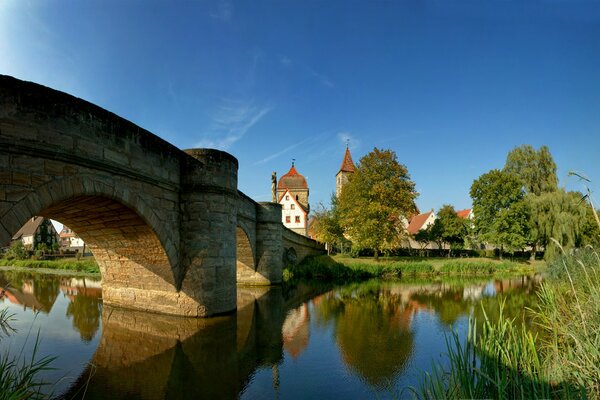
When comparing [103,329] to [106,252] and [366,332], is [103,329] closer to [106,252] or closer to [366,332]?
[106,252]

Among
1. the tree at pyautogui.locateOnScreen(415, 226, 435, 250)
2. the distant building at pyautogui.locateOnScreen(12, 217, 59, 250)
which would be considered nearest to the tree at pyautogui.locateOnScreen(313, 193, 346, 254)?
the tree at pyautogui.locateOnScreen(415, 226, 435, 250)

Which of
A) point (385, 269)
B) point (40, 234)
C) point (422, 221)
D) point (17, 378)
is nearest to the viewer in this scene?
point (17, 378)

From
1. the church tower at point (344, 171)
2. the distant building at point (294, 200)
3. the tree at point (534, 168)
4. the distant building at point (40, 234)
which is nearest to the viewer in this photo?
the tree at point (534, 168)

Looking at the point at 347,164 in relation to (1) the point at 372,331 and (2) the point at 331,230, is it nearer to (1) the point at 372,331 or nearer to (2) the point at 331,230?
(2) the point at 331,230

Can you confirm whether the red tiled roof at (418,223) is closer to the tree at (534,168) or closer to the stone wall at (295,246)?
the tree at (534,168)

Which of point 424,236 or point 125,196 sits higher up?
point 424,236

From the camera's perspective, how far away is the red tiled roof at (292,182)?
4977cm

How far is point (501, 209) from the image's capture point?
94.8 ft

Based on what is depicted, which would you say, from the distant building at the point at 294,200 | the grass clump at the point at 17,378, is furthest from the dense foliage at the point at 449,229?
the grass clump at the point at 17,378

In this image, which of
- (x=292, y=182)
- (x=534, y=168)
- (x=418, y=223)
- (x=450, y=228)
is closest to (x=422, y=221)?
(x=418, y=223)

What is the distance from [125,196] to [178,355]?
3436 millimetres

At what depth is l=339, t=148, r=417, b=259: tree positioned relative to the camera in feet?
81.7

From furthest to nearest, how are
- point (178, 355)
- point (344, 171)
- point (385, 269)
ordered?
point (344, 171) → point (385, 269) → point (178, 355)

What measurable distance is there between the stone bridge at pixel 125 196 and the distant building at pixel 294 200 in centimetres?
2581
